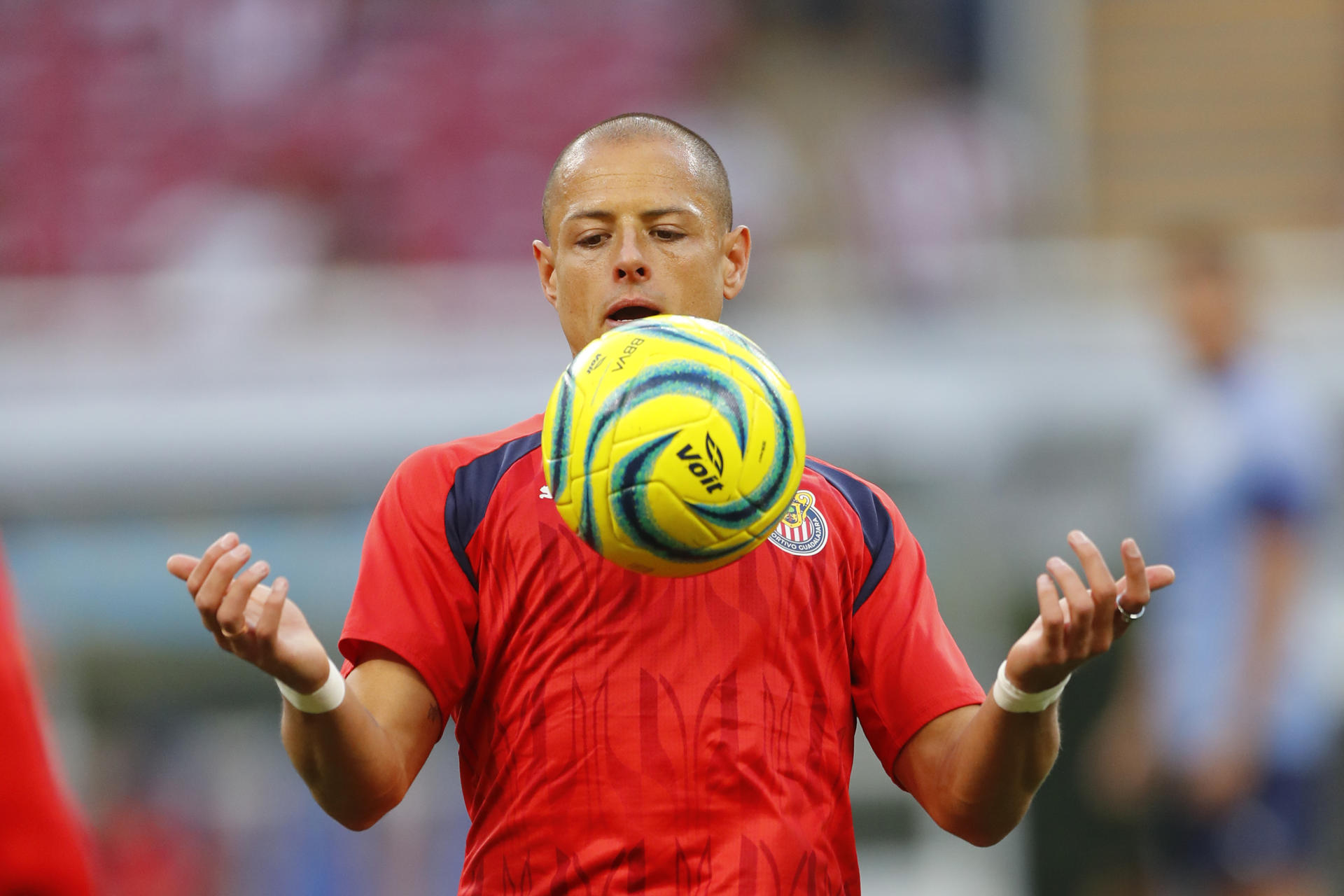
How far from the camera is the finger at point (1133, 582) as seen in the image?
2.49 m

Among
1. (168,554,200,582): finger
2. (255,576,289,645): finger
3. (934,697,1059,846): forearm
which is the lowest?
(934,697,1059,846): forearm

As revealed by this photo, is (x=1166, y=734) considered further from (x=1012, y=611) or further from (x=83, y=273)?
(x=83, y=273)

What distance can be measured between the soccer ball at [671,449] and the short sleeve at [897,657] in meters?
0.44

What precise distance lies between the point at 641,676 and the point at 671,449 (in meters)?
0.46

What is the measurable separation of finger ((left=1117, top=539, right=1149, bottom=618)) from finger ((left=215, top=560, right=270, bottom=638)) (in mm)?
1294

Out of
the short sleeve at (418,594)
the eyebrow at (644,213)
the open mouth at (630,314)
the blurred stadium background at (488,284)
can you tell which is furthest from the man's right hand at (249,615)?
the blurred stadium background at (488,284)

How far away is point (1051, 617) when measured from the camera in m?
2.54

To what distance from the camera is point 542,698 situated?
109 inches

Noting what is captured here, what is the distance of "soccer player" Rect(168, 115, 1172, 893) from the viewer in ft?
8.68

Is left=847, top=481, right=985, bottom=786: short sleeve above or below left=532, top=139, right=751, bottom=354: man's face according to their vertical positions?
below

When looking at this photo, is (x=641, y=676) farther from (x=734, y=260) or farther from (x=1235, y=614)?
(x=1235, y=614)

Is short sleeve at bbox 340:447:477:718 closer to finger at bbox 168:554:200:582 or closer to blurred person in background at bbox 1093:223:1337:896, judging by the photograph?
finger at bbox 168:554:200:582

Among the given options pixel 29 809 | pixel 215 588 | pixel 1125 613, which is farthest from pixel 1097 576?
pixel 29 809

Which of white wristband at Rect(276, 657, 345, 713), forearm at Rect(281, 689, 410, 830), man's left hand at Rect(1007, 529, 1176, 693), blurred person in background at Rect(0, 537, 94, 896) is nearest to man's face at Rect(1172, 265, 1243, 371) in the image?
man's left hand at Rect(1007, 529, 1176, 693)
